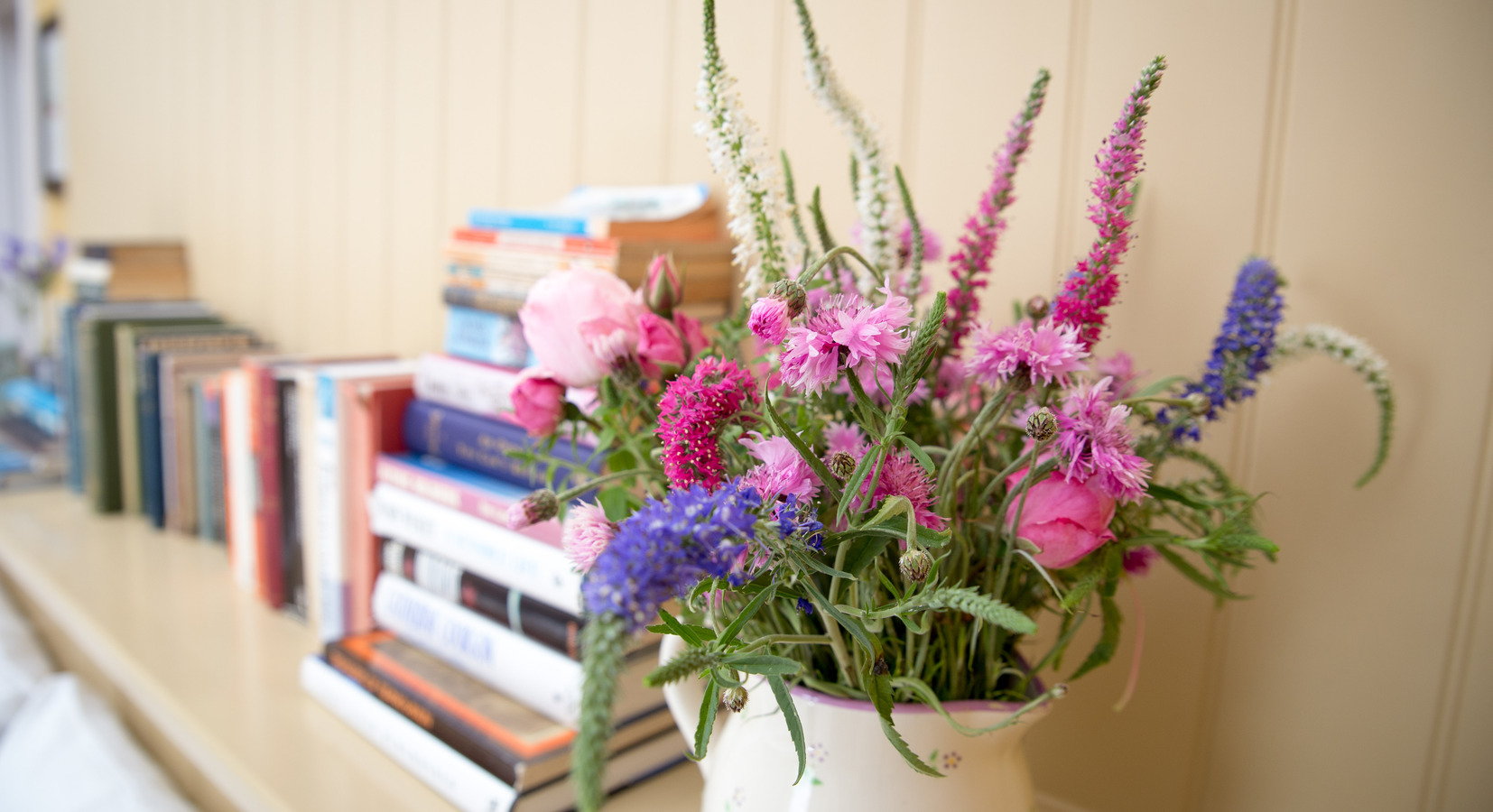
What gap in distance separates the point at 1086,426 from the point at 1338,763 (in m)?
0.36

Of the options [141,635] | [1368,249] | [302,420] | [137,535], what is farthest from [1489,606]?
[137,535]

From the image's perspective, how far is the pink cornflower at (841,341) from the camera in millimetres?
346

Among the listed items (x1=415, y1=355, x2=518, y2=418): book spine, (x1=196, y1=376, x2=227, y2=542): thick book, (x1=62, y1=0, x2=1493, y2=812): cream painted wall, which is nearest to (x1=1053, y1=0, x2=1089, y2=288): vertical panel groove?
(x1=62, y1=0, x2=1493, y2=812): cream painted wall

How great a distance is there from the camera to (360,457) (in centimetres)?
88

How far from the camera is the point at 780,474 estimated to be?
0.37 meters

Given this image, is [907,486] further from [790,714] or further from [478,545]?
[478,545]

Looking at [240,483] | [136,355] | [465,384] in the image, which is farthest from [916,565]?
[136,355]

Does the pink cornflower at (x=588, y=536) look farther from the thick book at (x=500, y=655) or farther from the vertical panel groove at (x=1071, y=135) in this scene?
the vertical panel groove at (x=1071, y=135)

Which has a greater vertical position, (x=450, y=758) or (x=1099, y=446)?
(x=1099, y=446)

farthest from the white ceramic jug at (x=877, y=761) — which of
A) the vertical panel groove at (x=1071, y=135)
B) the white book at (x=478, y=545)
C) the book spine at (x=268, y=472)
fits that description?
the book spine at (x=268, y=472)

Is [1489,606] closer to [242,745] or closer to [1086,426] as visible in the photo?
[1086,426]

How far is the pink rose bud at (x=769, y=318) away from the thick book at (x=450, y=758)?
0.36 meters

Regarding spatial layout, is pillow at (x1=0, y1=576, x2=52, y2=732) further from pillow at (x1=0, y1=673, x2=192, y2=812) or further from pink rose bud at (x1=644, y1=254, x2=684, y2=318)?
pink rose bud at (x1=644, y1=254, x2=684, y2=318)

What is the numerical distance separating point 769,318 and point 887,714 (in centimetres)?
17
